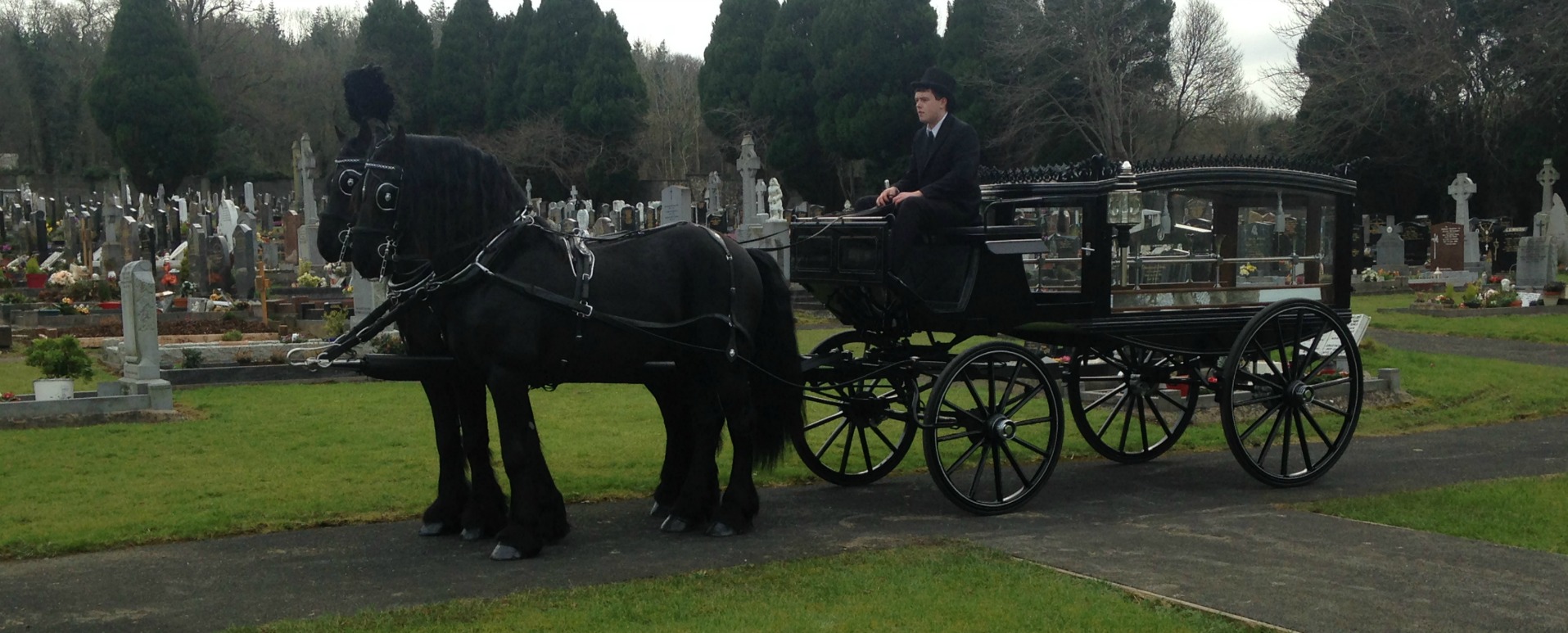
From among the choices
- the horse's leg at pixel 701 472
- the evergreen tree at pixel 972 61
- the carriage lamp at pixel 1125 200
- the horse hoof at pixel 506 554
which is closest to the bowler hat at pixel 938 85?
the carriage lamp at pixel 1125 200

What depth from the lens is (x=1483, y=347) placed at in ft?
55.2

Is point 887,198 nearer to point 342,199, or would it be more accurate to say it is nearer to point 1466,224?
point 342,199

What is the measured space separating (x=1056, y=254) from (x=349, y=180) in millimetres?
4274

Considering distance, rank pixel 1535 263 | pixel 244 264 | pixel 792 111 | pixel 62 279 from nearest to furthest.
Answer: pixel 244 264
pixel 62 279
pixel 1535 263
pixel 792 111

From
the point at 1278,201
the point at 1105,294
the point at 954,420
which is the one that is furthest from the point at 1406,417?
the point at 954,420

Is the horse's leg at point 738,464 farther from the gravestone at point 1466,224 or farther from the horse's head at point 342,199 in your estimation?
the gravestone at point 1466,224

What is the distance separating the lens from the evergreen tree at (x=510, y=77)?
57406mm

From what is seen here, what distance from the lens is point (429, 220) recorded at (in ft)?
21.1

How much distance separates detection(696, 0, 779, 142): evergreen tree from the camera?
181ft

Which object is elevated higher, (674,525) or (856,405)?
(856,405)

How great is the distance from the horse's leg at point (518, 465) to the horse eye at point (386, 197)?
35.8 inches

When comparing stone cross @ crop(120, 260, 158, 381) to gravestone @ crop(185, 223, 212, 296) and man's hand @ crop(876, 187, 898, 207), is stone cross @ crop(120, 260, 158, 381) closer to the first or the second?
man's hand @ crop(876, 187, 898, 207)

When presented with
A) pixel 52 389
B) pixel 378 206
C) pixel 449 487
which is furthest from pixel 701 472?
pixel 52 389

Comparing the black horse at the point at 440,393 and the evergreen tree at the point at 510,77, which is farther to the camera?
the evergreen tree at the point at 510,77
